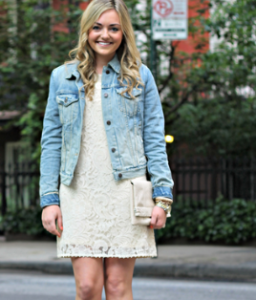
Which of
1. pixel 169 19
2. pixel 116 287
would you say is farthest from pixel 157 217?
pixel 169 19

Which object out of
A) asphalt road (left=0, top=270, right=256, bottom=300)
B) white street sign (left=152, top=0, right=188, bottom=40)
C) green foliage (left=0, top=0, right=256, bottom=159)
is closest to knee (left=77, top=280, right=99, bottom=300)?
asphalt road (left=0, top=270, right=256, bottom=300)

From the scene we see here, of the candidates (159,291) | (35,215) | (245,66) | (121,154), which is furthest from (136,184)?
(35,215)

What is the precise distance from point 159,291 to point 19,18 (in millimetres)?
7592

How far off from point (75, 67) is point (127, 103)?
0.35 meters

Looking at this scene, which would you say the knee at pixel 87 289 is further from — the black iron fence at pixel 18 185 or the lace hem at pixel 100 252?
the black iron fence at pixel 18 185

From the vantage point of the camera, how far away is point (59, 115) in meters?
2.82

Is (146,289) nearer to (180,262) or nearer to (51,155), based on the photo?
(180,262)

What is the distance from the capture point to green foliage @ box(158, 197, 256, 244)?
10.2 meters

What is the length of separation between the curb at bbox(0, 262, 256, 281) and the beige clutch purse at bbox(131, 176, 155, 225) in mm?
4902

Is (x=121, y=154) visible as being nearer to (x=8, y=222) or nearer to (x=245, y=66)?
(x=245, y=66)

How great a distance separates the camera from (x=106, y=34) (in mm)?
2773

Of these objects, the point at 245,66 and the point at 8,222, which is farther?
the point at 8,222

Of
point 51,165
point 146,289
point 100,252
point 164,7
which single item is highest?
point 164,7

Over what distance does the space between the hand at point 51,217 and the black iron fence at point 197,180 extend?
8.31 m
